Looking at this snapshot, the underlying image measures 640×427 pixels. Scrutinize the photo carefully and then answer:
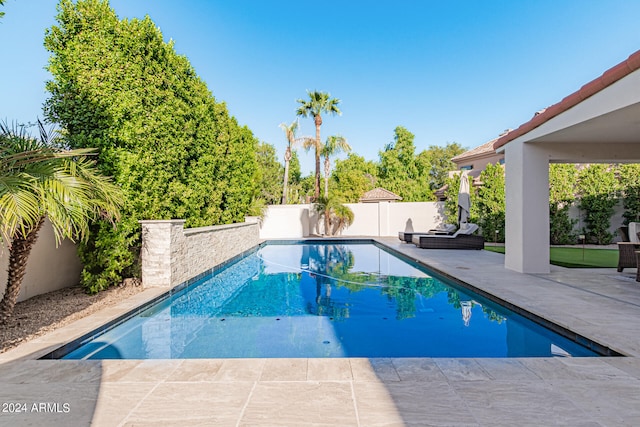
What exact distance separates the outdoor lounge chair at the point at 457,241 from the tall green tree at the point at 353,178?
17.7m

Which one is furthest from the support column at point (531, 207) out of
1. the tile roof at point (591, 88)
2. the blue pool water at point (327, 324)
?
the blue pool water at point (327, 324)

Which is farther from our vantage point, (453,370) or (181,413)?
(453,370)

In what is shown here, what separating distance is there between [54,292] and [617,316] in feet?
32.6

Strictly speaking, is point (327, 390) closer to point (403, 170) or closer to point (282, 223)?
point (282, 223)

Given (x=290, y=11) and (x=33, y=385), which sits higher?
(x=290, y=11)

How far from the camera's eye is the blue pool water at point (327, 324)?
4.46m

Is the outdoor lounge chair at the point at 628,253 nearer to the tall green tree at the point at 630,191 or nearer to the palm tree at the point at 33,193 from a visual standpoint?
the tall green tree at the point at 630,191

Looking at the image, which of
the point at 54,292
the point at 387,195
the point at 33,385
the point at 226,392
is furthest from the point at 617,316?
the point at 387,195

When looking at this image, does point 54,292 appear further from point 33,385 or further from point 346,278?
point 346,278

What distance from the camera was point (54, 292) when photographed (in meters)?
6.68

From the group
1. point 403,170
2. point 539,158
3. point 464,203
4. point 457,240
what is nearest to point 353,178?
point 403,170

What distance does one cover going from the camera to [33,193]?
416 centimetres

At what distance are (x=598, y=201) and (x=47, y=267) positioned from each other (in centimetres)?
2045

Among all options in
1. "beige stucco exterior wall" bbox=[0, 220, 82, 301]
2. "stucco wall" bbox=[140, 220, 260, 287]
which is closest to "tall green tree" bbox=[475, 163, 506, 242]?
"stucco wall" bbox=[140, 220, 260, 287]
